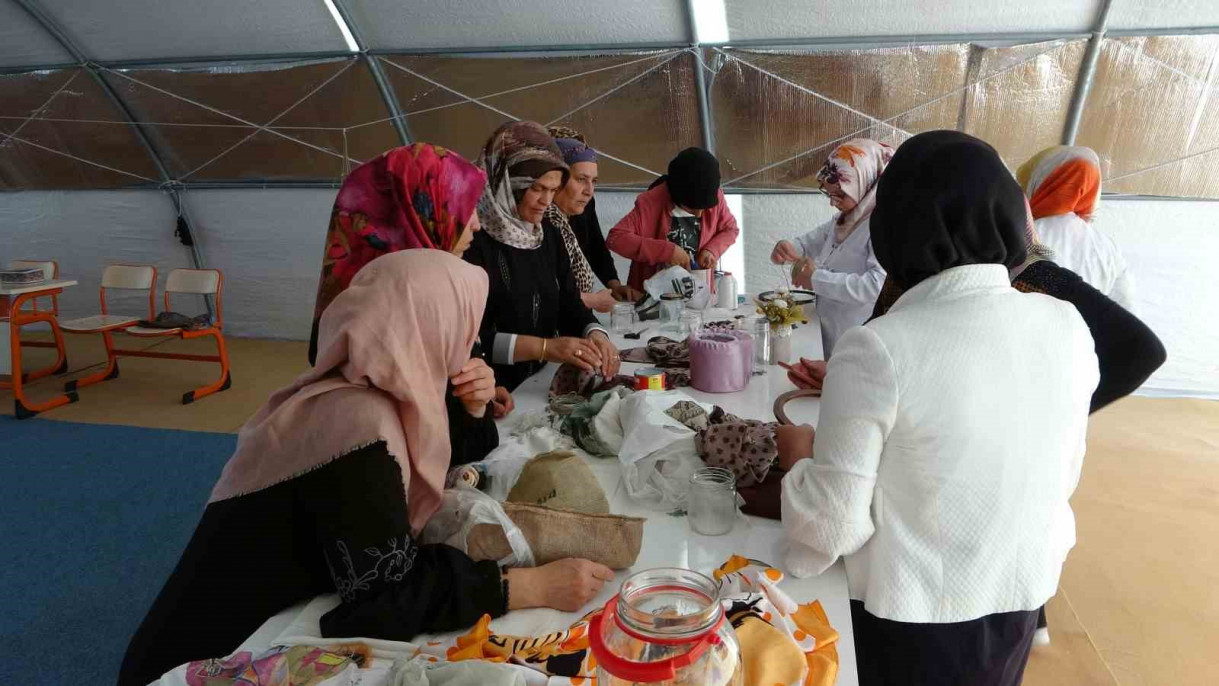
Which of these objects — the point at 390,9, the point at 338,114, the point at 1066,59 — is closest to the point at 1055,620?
the point at 1066,59

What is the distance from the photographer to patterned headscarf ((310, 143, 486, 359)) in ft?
6.17

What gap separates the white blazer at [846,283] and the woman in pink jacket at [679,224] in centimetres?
93

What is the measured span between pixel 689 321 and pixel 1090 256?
1651 mm

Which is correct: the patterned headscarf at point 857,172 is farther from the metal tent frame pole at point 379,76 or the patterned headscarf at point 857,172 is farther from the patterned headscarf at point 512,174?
the metal tent frame pole at point 379,76

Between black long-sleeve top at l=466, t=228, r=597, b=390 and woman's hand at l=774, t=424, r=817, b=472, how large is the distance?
1.15 metres

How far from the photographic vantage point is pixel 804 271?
3.54m

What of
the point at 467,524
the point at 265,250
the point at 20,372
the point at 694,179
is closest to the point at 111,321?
the point at 20,372

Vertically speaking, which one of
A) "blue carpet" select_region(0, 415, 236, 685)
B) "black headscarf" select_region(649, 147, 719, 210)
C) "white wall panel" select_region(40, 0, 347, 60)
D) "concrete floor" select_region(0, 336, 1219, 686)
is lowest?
"concrete floor" select_region(0, 336, 1219, 686)

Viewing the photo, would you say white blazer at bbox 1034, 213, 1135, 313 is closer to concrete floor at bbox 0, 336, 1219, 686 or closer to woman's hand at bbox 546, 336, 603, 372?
concrete floor at bbox 0, 336, 1219, 686

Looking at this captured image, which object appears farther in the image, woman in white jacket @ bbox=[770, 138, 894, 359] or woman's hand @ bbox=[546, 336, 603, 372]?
woman in white jacket @ bbox=[770, 138, 894, 359]

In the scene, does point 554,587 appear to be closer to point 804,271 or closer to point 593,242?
point 804,271

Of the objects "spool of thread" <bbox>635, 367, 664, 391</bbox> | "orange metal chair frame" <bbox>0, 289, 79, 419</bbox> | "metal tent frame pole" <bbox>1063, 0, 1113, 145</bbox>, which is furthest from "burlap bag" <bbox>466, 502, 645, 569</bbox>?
"orange metal chair frame" <bbox>0, 289, 79, 419</bbox>

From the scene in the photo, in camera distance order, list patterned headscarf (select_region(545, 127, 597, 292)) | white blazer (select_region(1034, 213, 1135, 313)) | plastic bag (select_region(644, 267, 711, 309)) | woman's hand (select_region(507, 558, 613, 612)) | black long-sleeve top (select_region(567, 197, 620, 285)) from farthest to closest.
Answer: black long-sleeve top (select_region(567, 197, 620, 285))
plastic bag (select_region(644, 267, 711, 309))
patterned headscarf (select_region(545, 127, 597, 292))
white blazer (select_region(1034, 213, 1135, 313))
woman's hand (select_region(507, 558, 613, 612))

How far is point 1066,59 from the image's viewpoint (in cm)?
501
